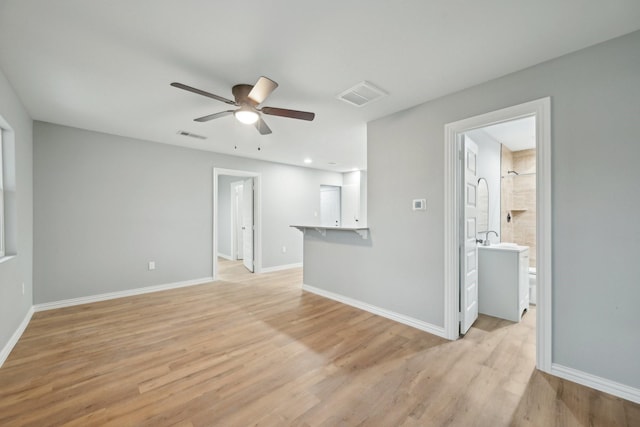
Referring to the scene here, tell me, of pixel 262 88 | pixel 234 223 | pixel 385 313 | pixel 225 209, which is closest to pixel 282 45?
pixel 262 88

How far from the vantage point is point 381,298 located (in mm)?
3283

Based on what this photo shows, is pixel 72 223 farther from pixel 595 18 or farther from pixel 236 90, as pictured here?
pixel 595 18

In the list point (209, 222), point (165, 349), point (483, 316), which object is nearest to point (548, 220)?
point (483, 316)

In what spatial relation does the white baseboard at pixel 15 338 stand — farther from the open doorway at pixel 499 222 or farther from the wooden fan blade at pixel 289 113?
the open doorway at pixel 499 222

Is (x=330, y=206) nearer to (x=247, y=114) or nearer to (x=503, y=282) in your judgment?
(x=503, y=282)

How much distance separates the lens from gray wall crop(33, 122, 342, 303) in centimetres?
355

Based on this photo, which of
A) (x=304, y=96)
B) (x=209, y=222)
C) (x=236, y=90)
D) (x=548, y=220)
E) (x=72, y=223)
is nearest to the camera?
(x=548, y=220)

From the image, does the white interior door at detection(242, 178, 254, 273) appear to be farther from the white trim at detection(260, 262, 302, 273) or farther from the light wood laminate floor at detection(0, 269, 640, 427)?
the light wood laminate floor at detection(0, 269, 640, 427)

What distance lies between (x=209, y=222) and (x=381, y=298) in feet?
11.4

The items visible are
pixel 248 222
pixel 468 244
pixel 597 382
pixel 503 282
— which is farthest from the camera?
pixel 248 222

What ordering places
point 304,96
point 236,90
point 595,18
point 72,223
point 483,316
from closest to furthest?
point 595,18 < point 236,90 < point 304,96 < point 483,316 < point 72,223

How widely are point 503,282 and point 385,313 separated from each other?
150 centimetres

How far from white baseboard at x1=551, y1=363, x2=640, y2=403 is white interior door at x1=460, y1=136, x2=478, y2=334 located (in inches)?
31.4

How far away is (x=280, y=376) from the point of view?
2.07m
